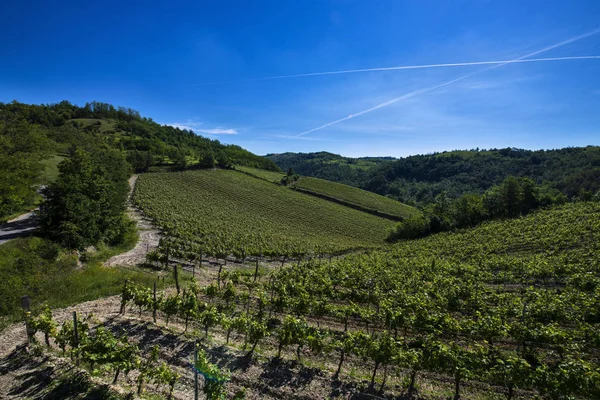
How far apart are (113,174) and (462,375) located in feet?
165

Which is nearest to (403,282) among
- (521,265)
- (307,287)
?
(307,287)

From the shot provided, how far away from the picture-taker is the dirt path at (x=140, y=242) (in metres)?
24.7

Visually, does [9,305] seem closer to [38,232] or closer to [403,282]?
[38,232]

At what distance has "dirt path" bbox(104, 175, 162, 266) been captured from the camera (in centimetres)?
2473

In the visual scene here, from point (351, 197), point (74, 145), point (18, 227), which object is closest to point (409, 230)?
point (351, 197)

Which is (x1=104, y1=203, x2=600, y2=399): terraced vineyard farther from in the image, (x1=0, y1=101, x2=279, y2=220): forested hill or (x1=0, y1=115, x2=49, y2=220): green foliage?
(x1=0, y1=101, x2=279, y2=220): forested hill

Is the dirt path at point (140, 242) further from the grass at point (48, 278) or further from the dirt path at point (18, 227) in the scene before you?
the dirt path at point (18, 227)

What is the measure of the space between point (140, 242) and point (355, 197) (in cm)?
6764

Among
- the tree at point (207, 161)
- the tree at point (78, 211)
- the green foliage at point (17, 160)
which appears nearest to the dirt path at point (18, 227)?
the green foliage at point (17, 160)

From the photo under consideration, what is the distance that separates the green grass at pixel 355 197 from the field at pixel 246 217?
249 inches

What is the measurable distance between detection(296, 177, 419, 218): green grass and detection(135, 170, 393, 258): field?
6319 mm

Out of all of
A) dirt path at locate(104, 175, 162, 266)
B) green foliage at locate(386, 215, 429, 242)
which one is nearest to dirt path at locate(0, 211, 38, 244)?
dirt path at locate(104, 175, 162, 266)

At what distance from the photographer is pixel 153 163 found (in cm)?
9269

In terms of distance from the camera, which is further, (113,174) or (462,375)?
(113,174)
